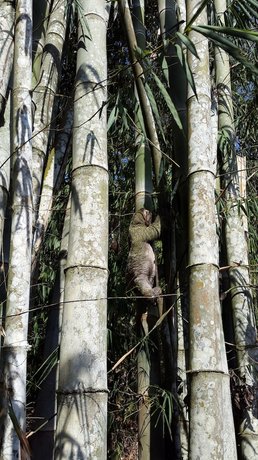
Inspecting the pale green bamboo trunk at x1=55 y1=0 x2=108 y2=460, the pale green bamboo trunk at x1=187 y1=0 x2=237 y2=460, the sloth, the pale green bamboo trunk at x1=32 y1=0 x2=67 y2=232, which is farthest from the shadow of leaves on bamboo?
the pale green bamboo trunk at x1=32 y1=0 x2=67 y2=232

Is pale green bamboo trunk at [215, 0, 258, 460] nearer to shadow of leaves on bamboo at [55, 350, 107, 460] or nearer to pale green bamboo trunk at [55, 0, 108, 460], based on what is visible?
pale green bamboo trunk at [55, 0, 108, 460]

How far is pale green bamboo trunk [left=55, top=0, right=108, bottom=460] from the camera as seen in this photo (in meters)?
1.22

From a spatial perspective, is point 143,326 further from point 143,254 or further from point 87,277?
point 87,277

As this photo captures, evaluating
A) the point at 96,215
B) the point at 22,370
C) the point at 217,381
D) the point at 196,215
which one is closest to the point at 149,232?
the point at 196,215

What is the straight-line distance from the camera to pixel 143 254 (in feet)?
5.45

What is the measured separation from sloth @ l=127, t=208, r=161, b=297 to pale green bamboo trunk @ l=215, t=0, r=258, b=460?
11.1 inches

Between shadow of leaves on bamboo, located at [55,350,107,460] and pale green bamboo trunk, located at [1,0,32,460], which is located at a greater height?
pale green bamboo trunk, located at [1,0,32,460]

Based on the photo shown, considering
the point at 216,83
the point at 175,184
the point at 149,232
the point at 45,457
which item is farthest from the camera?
the point at 216,83

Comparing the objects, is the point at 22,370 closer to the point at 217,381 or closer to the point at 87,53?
the point at 217,381

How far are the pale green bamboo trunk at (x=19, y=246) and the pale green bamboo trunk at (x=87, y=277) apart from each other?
0.09 meters

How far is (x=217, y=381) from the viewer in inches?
55.5

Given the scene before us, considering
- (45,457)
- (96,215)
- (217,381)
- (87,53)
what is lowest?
(45,457)

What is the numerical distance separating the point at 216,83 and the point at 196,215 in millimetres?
1082

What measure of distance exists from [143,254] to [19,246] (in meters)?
0.40
